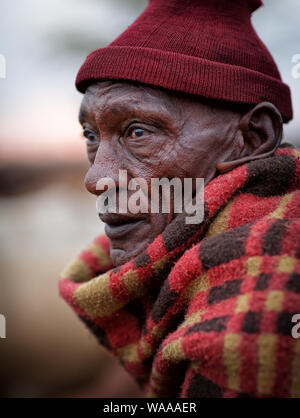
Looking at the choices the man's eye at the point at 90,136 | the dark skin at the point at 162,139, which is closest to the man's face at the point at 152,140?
the dark skin at the point at 162,139

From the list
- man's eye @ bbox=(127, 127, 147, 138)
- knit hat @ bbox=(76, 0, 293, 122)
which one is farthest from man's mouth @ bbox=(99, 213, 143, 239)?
knit hat @ bbox=(76, 0, 293, 122)

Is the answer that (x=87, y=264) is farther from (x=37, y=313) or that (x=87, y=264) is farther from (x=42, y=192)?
(x=42, y=192)

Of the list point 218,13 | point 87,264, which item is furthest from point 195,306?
point 218,13

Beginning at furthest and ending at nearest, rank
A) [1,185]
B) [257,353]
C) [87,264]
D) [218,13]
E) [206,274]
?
[1,185] → [87,264] → [218,13] → [206,274] → [257,353]

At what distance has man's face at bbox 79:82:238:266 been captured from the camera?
4.09 feet

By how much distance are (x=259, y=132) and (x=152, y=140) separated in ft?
1.25

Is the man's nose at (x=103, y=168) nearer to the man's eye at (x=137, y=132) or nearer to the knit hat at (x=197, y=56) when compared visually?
the man's eye at (x=137, y=132)

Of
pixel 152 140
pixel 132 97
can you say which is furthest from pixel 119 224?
pixel 132 97

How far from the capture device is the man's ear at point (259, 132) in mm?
1272

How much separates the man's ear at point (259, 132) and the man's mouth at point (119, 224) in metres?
0.35

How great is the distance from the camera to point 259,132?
130cm

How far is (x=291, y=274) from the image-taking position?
91 centimetres

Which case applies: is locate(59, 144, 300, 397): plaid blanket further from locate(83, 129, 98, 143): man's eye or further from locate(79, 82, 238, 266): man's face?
locate(83, 129, 98, 143): man's eye

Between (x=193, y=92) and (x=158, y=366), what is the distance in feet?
2.89
